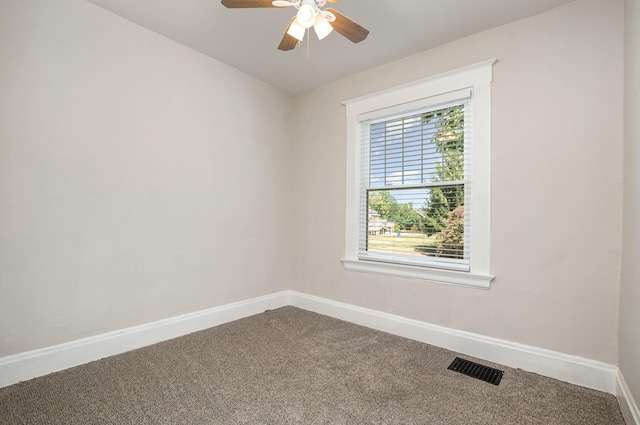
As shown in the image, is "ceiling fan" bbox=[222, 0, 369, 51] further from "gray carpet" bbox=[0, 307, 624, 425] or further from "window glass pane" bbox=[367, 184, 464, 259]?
"gray carpet" bbox=[0, 307, 624, 425]

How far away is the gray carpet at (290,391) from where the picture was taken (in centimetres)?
169

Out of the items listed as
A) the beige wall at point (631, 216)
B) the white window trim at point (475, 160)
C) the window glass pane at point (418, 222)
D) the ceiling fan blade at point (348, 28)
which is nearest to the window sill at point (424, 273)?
the white window trim at point (475, 160)

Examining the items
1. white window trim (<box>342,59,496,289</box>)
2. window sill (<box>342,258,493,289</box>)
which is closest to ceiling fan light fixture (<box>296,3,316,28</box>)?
white window trim (<box>342,59,496,289</box>)

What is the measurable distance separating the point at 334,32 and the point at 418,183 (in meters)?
1.49

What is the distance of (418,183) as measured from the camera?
2893 mm

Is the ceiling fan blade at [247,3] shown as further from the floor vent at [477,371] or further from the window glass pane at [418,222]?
the floor vent at [477,371]

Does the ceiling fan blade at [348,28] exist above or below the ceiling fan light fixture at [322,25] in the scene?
above

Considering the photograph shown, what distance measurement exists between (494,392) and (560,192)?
142 cm

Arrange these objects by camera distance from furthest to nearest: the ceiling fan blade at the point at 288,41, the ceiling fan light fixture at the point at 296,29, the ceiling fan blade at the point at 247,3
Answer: the ceiling fan blade at the point at 288,41
the ceiling fan light fixture at the point at 296,29
the ceiling fan blade at the point at 247,3

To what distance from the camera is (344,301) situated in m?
3.35

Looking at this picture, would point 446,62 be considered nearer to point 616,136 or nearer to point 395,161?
point 395,161

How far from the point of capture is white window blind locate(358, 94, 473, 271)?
8.78ft

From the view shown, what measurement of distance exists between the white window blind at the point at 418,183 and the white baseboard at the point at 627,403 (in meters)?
1.08

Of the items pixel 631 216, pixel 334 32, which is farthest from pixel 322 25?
Answer: pixel 631 216
